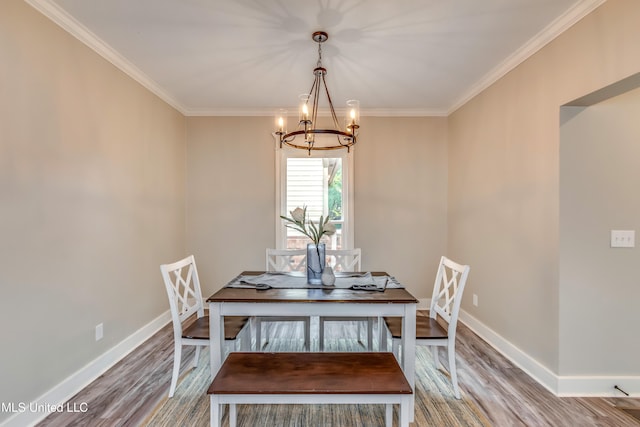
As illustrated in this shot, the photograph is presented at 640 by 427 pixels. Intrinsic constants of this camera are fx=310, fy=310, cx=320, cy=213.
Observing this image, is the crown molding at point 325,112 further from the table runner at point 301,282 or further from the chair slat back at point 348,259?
the table runner at point 301,282

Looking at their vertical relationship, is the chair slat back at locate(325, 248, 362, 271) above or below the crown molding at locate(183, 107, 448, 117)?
below

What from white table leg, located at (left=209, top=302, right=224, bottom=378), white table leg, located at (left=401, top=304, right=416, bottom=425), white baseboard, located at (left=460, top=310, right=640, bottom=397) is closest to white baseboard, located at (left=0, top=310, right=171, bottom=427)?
white table leg, located at (left=209, top=302, right=224, bottom=378)

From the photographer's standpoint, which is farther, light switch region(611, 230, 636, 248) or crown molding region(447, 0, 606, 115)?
light switch region(611, 230, 636, 248)

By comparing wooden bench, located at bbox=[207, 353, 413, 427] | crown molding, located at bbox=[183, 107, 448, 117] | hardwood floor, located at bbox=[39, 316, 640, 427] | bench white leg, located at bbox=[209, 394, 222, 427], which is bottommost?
hardwood floor, located at bbox=[39, 316, 640, 427]

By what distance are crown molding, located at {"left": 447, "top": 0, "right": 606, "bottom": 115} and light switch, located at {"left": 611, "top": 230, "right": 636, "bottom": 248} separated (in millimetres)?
1471

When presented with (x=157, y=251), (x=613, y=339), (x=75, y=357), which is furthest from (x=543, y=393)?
(x=157, y=251)

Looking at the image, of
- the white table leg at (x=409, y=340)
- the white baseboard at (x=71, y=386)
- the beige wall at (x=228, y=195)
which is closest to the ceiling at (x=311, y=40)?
the beige wall at (x=228, y=195)

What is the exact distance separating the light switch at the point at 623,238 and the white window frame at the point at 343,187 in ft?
8.21

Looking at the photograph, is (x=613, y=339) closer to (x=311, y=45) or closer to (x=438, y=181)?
(x=438, y=181)

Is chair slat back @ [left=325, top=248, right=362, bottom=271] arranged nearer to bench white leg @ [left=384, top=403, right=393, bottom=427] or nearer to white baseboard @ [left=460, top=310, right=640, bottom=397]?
bench white leg @ [left=384, top=403, right=393, bottom=427]

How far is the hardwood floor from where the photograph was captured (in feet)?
6.33

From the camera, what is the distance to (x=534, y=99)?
247cm

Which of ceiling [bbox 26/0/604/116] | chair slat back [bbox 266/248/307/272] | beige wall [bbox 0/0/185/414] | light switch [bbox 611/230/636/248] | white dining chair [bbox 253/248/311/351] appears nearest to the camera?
beige wall [bbox 0/0/185/414]

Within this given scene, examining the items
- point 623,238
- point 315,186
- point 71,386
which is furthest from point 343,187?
point 71,386
